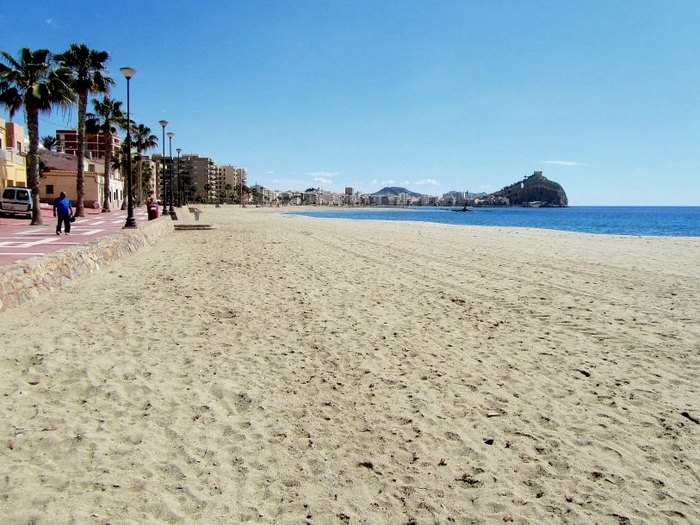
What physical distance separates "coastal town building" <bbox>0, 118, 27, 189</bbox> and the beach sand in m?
32.6

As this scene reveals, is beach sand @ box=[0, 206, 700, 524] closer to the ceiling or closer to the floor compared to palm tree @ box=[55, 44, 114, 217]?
closer to the floor

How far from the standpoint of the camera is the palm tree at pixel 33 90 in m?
23.1

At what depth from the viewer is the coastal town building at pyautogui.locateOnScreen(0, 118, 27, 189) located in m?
34.8

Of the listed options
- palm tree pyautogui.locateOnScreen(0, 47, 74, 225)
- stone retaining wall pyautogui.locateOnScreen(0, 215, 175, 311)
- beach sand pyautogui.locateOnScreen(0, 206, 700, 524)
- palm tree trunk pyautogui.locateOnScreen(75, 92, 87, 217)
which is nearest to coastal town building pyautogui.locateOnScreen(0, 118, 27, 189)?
palm tree trunk pyautogui.locateOnScreen(75, 92, 87, 217)

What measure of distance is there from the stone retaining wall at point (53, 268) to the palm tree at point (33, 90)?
12.5 metres

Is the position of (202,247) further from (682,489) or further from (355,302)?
(682,489)

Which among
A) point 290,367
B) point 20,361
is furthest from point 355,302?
point 20,361

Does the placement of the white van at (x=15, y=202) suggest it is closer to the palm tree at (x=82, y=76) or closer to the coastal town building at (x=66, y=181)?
the palm tree at (x=82, y=76)

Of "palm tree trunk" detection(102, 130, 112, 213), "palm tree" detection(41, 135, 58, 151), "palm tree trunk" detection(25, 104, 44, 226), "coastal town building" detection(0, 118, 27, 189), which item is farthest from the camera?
"palm tree" detection(41, 135, 58, 151)

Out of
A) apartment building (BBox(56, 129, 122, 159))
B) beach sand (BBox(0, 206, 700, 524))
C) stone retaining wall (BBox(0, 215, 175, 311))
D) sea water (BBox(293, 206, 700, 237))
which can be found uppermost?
apartment building (BBox(56, 129, 122, 159))

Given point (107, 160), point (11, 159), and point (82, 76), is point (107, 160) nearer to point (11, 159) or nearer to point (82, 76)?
point (11, 159)

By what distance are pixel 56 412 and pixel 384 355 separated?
351 cm

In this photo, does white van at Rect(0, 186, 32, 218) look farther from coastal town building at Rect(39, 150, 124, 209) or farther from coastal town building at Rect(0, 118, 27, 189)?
coastal town building at Rect(39, 150, 124, 209)

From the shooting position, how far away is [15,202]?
2897 cm
